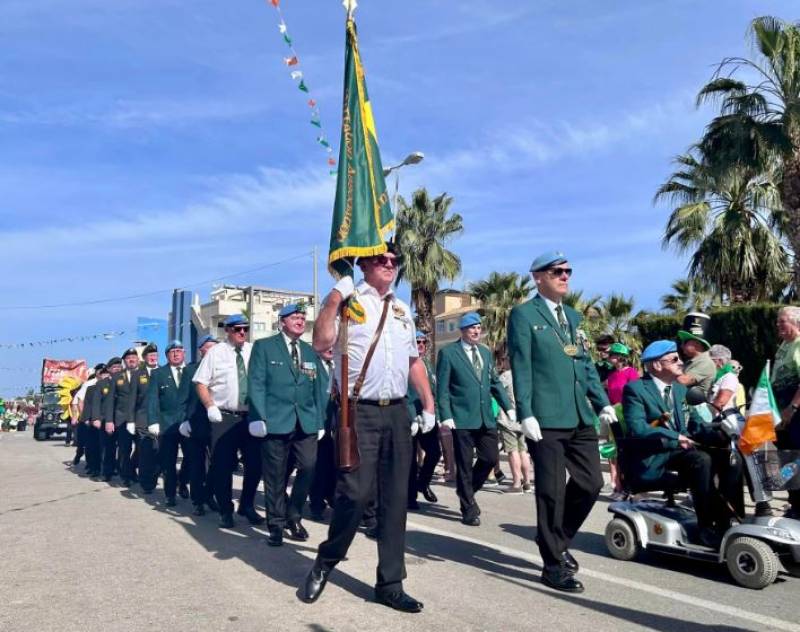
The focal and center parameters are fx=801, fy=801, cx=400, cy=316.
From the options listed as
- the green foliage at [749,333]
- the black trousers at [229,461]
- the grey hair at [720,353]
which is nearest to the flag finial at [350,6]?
the black trousers at [229,461]

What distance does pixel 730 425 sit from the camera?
17.9 ft

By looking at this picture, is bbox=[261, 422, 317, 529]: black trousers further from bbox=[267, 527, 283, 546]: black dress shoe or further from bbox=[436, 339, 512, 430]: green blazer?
bbox=[436, 339, 512, 430]: green blazer

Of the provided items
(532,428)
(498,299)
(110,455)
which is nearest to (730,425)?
(532,428)

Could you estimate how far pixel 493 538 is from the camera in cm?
698

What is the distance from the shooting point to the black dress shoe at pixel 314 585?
4.63 meters

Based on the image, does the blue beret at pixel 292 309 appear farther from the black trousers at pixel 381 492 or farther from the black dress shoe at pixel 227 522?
the black trousers at pixel 381 492

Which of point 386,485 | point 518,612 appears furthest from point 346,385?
point 518,612

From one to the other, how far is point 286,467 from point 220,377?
1684 mm

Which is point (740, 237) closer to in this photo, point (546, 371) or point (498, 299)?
point (498, 299)

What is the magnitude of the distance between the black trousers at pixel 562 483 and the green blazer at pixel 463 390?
2.72m

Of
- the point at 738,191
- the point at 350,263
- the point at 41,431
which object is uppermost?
the point at 738,191

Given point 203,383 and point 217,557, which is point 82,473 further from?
point 217,557

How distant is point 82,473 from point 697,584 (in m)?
12.4

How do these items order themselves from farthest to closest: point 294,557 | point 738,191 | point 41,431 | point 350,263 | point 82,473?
point 41,431 → point 738,191 → point 82,473 → point 294,557 → point 350,263
